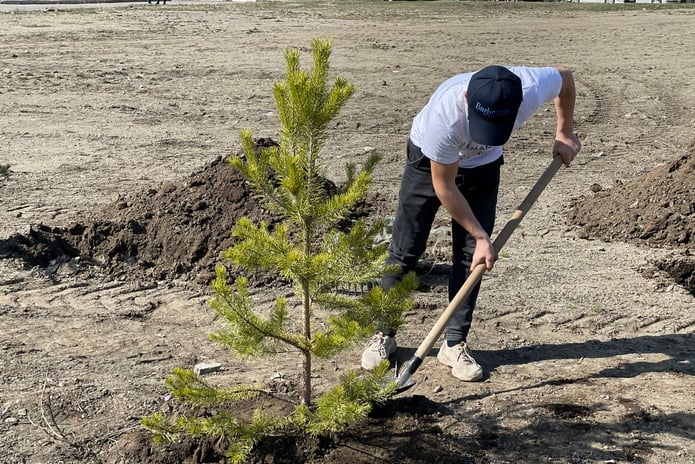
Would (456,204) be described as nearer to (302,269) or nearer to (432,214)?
(432,214)

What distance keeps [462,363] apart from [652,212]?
308 centimetres

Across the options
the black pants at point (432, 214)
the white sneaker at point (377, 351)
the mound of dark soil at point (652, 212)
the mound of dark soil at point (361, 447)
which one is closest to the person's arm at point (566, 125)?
the black pants at point (432, 214)

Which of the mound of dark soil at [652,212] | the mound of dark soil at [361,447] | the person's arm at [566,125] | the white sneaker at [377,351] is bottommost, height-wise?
the mound of dark soil at [361,447]

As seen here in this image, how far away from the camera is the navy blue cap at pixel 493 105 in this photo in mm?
3814

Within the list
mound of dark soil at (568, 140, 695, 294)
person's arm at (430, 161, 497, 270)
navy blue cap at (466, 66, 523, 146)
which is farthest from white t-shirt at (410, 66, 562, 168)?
mound of dark soil at (568, 140, 695, 294)

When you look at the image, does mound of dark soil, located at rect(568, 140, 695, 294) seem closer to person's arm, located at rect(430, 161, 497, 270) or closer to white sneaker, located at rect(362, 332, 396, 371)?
white sneaker, located at rect(362, 332, 396, 371)

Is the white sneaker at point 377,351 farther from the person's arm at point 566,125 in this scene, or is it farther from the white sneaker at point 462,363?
the person's arm at point 566,125

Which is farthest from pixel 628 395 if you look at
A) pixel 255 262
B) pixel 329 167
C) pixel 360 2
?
pixel 360 2

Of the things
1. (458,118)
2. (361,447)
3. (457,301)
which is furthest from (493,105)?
(361,447)

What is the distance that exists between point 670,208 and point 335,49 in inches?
449

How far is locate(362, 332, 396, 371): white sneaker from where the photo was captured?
5.05 m

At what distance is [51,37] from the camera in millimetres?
18719

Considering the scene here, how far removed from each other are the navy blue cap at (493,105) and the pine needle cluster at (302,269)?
502 mm

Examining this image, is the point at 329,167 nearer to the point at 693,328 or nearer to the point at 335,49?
the point at 693,328
